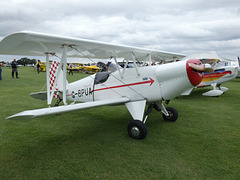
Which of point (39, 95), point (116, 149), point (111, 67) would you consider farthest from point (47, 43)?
point (39, 95)

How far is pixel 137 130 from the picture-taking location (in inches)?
148

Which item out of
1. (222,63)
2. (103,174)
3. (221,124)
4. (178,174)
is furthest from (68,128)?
(222,63)

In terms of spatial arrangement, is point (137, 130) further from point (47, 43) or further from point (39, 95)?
point (39, 95)

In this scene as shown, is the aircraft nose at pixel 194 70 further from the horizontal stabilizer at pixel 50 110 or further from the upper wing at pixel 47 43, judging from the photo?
the horizontal stabilizer at pixel 50 110

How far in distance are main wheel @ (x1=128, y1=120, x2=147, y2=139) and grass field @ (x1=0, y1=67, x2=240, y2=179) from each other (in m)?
0.12

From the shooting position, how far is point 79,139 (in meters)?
3.79

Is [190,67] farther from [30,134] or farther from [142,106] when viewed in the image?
[30,134]

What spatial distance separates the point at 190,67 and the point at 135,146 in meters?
2.03

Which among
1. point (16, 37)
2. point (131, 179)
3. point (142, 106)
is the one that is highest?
point (16, 37)

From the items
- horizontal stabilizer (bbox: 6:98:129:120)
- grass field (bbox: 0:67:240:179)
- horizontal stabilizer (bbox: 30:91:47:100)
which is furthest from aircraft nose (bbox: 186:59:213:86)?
horizontal stabilizer (bbox: 30:91:47:100)

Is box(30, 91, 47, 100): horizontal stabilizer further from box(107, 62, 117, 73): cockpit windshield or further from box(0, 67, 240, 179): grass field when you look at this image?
box(107, 62, 117, 73): cockpit windshield

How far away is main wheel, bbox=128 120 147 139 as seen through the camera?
12.1 ft

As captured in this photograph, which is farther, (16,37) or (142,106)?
(142,106)

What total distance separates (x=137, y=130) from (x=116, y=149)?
2.20 feet
